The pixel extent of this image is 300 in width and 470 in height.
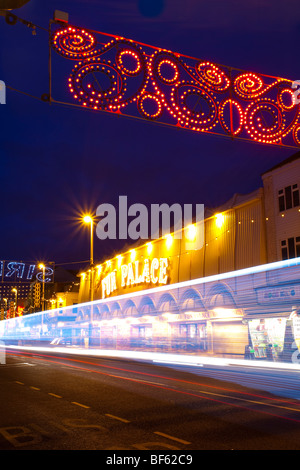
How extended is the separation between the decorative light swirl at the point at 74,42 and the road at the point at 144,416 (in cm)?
764

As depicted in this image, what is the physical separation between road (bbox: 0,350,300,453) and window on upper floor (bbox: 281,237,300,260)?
10.5 meters

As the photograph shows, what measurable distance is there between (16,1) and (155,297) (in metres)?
35.9

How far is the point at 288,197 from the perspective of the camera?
2586 cm

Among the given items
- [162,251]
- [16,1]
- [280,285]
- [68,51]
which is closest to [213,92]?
[68,51]

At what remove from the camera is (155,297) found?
1610 inches

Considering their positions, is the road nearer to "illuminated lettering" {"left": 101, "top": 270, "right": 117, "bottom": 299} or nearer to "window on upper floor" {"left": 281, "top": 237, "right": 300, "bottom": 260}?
"window on upper floor" {"left": 281, "top": 237, "right": 300, "bottom": 260}

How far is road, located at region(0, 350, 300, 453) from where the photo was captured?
7.45m

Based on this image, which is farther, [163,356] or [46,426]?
[163,356]

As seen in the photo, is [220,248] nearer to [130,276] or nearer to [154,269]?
[154,269]

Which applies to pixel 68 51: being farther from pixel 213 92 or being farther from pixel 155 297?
pixel 155 297

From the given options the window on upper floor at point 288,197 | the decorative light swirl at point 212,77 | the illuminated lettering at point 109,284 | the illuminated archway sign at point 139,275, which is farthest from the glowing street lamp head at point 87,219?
the decorative light swirl at point 212,77

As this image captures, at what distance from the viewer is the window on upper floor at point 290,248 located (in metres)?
24.7

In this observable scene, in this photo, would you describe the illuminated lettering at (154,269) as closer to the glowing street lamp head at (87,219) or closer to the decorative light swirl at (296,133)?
the glowing street lamp head at (87,219)

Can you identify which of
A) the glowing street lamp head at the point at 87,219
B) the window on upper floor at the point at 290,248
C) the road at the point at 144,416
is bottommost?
the road at the point at 144,416
